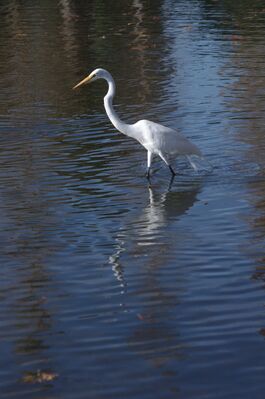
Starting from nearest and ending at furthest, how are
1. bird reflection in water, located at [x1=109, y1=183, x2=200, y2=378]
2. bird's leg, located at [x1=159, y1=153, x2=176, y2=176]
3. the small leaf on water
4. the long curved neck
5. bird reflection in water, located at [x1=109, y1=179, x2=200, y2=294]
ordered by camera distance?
1. the small leaf on water
2. bird reflection in water, located at [x1=109, y1=183, x2=200, y2=378]
3. bird reflection in water, located at [x1=109, y1=179, x2=200, y2=294]
4. bird's leg, located at [x1=159, y1=153, x2=176, y2=176]
5. the long curved neck

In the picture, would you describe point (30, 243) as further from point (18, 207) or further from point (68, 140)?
point (68, 140)

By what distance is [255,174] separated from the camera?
561 inches

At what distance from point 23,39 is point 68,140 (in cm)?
1437

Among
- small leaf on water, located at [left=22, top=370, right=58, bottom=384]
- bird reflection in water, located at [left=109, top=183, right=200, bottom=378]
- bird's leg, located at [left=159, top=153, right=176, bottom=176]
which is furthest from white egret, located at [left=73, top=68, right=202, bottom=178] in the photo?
small leaf on water, located at [left=22, top=370, right=58, bottom=384]

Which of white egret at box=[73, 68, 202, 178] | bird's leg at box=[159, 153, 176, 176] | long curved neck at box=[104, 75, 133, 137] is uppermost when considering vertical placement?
long curved neck at box=[104, 75, 133, 137]

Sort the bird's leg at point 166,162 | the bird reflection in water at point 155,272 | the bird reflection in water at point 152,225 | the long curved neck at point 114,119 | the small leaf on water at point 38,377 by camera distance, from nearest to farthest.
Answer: the small leaf on water at point 38,377 < the bird reflection in water at point 155,272 < the bird reflection in water at point 152,225 < the bird's leg at point 166,162 < the long curved neck at point 114,119

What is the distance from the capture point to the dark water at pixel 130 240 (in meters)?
8.00

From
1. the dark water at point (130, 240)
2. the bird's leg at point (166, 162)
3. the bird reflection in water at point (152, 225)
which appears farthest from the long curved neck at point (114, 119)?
the bird reflection in water at point (152, 225)

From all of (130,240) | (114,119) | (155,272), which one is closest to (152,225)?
(130,240)

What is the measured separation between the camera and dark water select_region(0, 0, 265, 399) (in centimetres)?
800

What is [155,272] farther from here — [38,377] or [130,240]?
[38,377]

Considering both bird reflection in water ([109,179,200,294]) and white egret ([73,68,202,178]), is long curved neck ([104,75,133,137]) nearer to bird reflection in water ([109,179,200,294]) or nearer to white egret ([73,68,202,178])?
white egret ([73,68,202,178])

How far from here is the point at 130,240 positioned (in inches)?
454

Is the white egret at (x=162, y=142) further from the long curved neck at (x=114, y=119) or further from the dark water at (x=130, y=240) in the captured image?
the dark water at (x=130, y=240)
